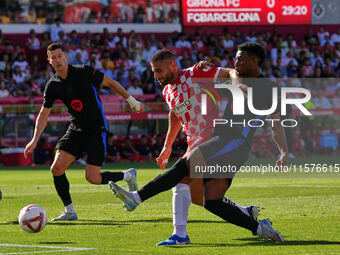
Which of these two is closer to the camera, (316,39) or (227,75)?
(227,75)

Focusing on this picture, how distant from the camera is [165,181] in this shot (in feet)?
26.2

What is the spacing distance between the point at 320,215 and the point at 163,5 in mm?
27087

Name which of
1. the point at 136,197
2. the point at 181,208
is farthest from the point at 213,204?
the point at 136,197

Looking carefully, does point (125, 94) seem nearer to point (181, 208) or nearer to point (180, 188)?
point (180, 188)

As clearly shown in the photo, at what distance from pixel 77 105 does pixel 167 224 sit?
227 centimetres

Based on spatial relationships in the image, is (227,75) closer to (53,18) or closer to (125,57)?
(125,57)

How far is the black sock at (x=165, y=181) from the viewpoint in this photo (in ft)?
26.0

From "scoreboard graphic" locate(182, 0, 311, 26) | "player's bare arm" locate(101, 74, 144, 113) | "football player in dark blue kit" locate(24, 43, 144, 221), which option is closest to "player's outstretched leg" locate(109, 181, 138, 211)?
"player's bare arm" locate(101, 74, 144, 113)

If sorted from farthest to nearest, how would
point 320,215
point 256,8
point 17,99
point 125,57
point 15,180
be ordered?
point 256,8, point 125,57, point 17,99, point 15,180, point 320,215

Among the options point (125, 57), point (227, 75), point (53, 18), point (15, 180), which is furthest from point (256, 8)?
point (227, 75)

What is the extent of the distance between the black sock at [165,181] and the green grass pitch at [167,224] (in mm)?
574

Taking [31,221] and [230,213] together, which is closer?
[230,213]

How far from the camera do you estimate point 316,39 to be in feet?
127

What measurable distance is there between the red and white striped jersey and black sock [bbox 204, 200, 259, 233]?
76 centimetres
